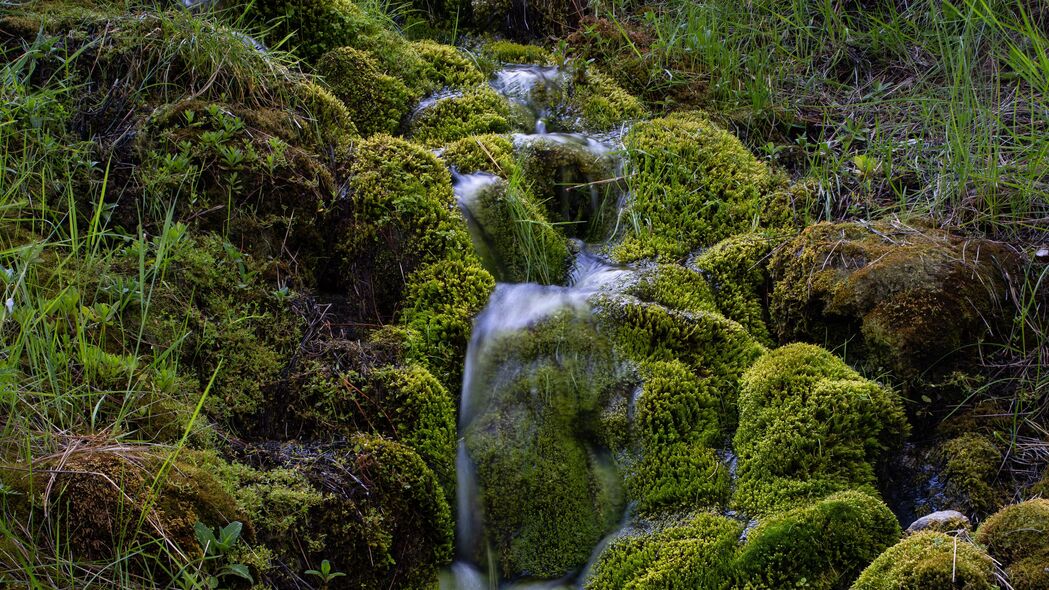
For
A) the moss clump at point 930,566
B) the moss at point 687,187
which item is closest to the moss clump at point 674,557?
the moss clump at point 930,566

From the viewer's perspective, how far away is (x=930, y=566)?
7.93 ft

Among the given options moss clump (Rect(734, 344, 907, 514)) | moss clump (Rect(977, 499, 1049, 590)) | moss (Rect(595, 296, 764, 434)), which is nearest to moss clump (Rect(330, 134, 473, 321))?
moss (Rect(595, 296, 764, 434))

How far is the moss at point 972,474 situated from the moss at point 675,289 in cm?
121

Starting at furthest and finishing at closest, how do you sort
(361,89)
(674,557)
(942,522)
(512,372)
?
(361,89) → (512,372) → (674,557) → (942,522)

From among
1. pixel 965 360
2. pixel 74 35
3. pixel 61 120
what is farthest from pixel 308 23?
pixel 965 360

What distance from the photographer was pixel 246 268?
11.2 feet

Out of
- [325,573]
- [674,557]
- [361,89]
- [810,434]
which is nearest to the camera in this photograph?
[325,573]

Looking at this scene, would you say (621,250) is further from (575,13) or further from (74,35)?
(74,35)

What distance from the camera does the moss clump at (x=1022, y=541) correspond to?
2.38 m

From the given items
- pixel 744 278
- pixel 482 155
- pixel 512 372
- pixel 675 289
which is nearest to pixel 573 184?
pixel 482 155

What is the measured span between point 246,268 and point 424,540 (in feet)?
4.60

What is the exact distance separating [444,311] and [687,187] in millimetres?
1647

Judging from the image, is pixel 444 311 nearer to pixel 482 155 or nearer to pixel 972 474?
pixel 482 155

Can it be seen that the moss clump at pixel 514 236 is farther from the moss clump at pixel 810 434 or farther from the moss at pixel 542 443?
the moss clump at pixel 810 434
